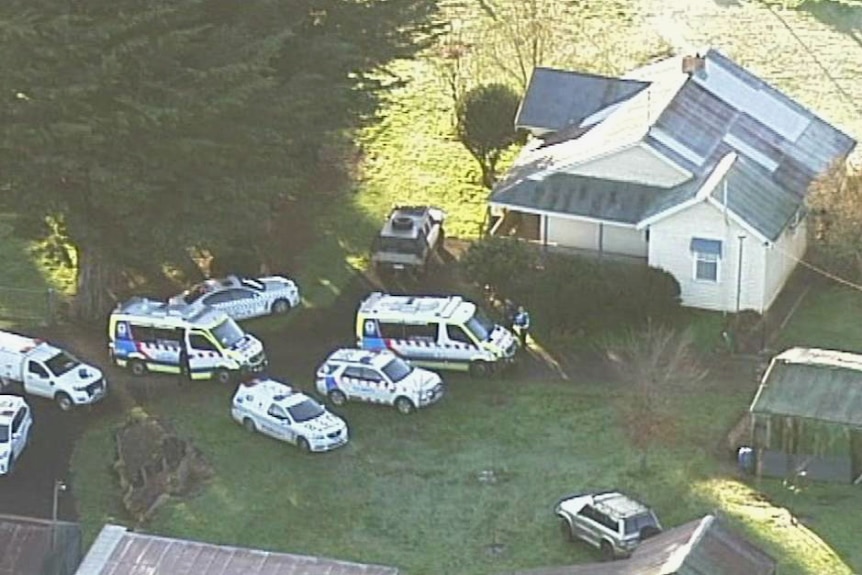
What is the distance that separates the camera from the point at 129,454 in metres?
39.1

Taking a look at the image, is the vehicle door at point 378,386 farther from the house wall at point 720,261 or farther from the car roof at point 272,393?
the house wall at point 720,261

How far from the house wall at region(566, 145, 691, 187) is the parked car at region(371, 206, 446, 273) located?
473 centimetres

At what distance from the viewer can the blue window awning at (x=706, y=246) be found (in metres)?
44.0

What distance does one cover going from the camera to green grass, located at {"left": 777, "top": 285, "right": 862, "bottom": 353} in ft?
142

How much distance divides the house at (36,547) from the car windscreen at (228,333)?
9.50 metres

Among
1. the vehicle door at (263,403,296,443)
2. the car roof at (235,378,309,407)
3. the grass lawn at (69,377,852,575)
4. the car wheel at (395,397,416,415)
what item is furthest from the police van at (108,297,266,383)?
the car wheel at (395,397,416,415)

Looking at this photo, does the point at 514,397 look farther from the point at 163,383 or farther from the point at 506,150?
the point at 506,150

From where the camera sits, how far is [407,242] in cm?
4716

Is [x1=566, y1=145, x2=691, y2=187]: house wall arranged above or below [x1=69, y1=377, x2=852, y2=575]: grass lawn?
above

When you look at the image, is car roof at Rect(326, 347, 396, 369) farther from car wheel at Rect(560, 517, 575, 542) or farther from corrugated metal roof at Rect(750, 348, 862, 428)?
corrugated metal roof at Rect(750, 348, 862, 428)

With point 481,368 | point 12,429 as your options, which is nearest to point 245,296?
point 481,368

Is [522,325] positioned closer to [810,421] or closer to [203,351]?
[203,351]

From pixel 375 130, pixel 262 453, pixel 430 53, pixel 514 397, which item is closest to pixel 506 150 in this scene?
pixel 375 130

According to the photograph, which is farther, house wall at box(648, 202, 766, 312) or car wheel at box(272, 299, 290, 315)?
car wheel at box(272, 299, 290, 315)
